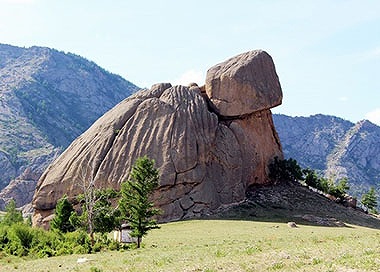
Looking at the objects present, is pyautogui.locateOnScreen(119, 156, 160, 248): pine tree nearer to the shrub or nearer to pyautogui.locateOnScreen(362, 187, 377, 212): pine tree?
the shrub

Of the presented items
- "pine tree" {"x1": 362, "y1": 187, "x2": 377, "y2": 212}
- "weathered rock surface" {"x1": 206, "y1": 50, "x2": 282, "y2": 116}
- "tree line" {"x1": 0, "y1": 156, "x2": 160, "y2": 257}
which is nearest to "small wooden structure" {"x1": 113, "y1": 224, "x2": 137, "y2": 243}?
"tree line" {"x1": 0, "y1": 156, "x2": 160, "y2": 257}

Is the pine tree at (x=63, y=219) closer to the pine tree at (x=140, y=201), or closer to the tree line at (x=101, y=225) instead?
the tree line at (x=101, y=225)

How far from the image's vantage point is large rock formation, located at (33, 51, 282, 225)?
195ft

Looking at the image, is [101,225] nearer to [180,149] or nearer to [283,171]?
[180,149]

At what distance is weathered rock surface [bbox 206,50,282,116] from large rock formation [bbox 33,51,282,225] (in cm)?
18

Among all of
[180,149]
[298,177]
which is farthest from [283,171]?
[180,149]

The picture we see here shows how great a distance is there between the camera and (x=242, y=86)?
71312mm

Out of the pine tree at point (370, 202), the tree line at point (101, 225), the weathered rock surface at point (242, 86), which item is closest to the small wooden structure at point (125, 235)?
the tree line at point (101, 225)

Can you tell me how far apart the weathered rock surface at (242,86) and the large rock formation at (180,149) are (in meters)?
0.18

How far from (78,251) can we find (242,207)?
30.1 metres

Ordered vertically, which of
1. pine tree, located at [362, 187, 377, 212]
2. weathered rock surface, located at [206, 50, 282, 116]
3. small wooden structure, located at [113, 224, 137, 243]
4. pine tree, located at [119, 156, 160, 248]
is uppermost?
weathered rock surface, located at [206, 50, 282, 116]

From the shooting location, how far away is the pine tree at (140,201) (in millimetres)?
37094

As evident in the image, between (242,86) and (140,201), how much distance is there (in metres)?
38.2

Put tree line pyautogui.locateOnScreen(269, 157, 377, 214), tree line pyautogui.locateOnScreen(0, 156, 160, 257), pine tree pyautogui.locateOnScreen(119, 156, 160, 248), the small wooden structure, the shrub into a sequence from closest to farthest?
tree line pyautogui.locateOnScreen(0, 156, 160, 257), pine tree pyautogui.locateOnScreen(119, 156, 160, 248), the small wooden structure, the shrub, tree line pyautogui.locateOnScreen(269, 157, 377, 214)
